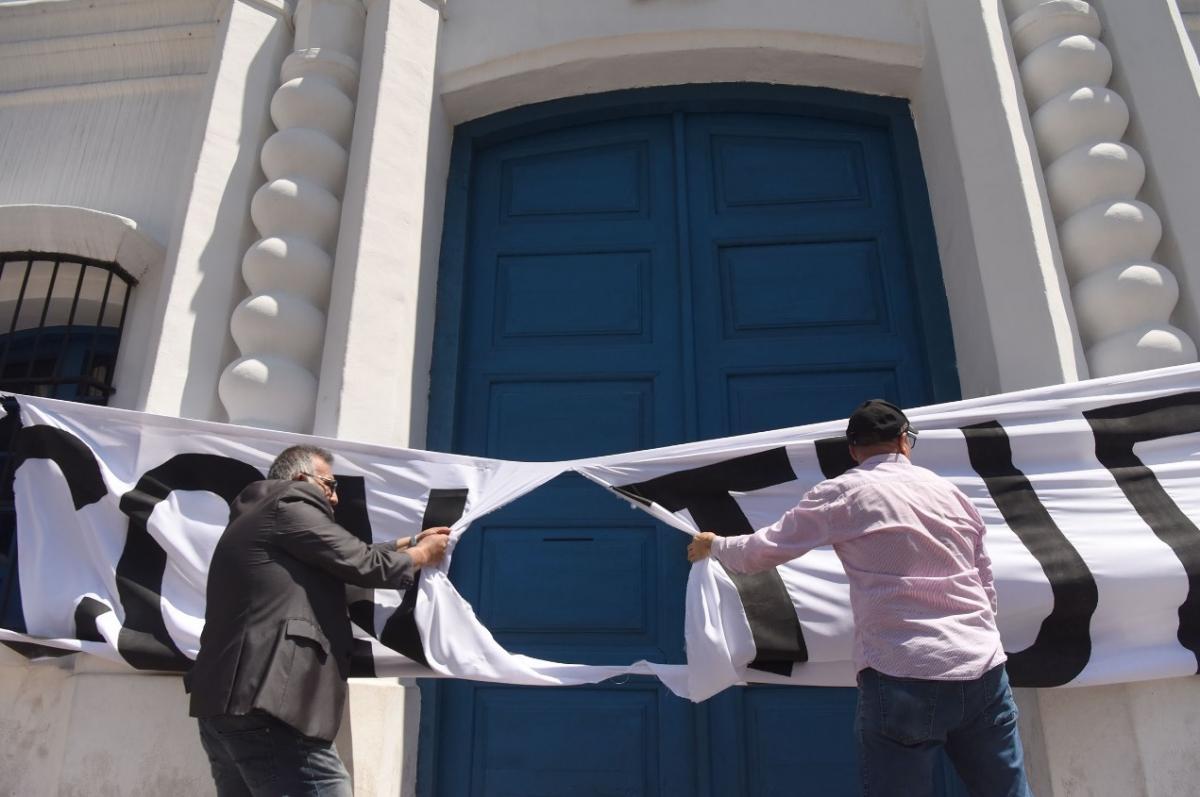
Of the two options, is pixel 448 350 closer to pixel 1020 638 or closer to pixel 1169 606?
pixel 1020 638

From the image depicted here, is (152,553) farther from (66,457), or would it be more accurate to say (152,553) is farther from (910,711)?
(910,711)

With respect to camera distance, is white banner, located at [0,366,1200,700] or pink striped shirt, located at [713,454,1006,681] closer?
pink striped shirt, located at [713,454,1006,681]

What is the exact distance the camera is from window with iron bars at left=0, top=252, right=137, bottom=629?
4.63 meters

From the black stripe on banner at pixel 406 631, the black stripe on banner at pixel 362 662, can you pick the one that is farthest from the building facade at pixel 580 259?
the black stripe on banner at pixel 406 631

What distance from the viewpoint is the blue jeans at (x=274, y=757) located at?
8.44 ft

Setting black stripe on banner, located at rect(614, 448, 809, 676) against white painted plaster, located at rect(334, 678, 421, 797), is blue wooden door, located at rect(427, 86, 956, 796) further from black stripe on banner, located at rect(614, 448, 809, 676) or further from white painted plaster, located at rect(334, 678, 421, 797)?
black stripe on banner, located at rect(614, 448, 809, 676)

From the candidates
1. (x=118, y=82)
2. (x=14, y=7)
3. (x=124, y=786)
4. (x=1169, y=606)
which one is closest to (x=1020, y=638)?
(x=1169, y=606)

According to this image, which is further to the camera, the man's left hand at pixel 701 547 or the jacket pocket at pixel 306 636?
the man's left hand at pixel 701 547

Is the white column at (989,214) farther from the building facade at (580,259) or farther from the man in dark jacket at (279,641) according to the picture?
the man in dark jacket at (279,641)

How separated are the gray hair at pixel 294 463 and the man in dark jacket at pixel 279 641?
0.13 metres

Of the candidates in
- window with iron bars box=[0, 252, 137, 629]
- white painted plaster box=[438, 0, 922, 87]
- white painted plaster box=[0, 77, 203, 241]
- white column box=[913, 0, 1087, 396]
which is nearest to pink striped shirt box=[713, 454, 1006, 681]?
white column box=[913, 0, 1087, 396]

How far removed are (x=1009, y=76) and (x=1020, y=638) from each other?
2.70 m

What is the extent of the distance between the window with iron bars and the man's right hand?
2.21 metres

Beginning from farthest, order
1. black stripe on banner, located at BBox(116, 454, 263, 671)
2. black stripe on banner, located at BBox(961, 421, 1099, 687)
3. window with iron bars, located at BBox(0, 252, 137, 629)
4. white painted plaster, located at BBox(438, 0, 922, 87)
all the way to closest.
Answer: white painted plaster, located at BBox(438, 0, 922, 87), window with iron bars, located at BBox(0, 252, 137, 629), black stripe on banner, located at BBox(116, 454, 263, 671), black stripe on banner, located at BBox(961, 421, 1099, 687)
